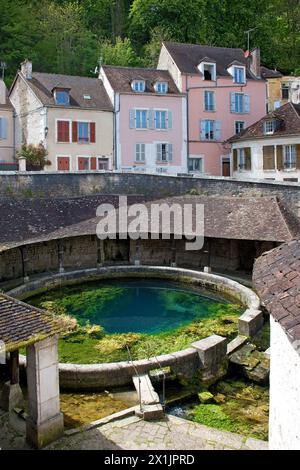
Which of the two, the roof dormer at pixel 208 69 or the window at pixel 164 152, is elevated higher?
the roof dormer at pixel 208 69

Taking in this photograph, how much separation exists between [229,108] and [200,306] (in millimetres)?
16730

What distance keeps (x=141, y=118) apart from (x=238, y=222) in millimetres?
11328

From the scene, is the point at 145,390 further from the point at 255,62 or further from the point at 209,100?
the point at 255,62

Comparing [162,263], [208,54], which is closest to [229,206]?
[162,263]

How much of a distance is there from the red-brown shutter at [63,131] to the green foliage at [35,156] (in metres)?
1.19

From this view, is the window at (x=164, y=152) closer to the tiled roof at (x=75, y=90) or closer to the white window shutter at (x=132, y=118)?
the white window shutter at (x=132, y=118)

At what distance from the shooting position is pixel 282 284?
5.40 meters

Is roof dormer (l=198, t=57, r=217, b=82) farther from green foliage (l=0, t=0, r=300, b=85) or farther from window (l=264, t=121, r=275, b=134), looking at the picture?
green foliage (l=0, t=0, r=300, b=85)

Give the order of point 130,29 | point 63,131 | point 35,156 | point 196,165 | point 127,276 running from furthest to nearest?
1. point 130,29
2. point 196,165
3. point 63,131
4. point 35,156
5. point 127,276

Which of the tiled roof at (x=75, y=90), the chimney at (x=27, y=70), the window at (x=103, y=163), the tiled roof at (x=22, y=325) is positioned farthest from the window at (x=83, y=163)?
the tiled roof at (x=22, y=325)

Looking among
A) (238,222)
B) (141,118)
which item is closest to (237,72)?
(141,118)

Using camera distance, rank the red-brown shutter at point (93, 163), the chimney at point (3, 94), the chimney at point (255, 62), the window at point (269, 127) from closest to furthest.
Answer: the window at point (269, 127)
the red-brown shutter at point (93, 163)
the chimney at point (3, 94)
the chimney at point (255, 62)

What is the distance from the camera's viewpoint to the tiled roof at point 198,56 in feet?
98.9

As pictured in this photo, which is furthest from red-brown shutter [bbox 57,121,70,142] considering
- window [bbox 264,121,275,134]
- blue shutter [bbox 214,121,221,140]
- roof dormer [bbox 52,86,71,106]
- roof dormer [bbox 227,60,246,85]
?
roof dormer [bbox 227,60,246,85]
